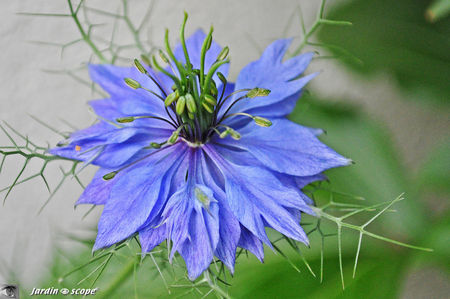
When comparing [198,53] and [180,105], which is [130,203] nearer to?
[180,105]

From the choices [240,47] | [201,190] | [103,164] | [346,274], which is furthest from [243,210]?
[240,47]

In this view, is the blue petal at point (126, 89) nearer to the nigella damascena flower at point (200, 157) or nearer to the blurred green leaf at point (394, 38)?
the nigella damascena flower at point (200, 157)

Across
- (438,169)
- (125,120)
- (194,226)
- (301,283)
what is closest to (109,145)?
(125,120)

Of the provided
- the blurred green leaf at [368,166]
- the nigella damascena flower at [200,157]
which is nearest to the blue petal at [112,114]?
the nigella damascena flower at [200,157]

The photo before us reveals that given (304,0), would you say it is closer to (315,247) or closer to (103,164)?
(315,247)

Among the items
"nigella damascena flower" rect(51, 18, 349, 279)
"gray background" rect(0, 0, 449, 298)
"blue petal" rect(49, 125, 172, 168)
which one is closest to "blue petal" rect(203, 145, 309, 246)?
"nigella damascena flower" rect(51, 18, 349, 279)

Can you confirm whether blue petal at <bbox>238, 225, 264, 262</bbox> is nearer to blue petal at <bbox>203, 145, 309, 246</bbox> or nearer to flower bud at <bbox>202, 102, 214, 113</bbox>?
blue petal at <bbox>203, 145, 309, 246</bbox>

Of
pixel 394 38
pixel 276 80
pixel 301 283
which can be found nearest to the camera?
pixel 276 80
